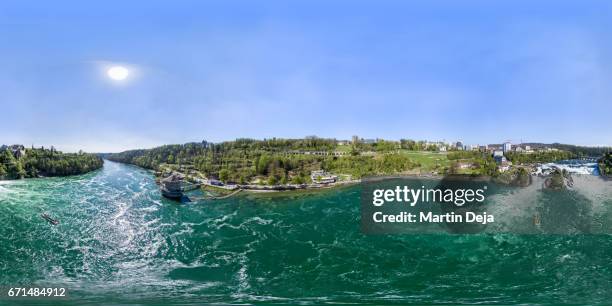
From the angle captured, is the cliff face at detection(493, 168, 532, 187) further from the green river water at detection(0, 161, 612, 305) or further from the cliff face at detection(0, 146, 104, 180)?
the cliff face at detection(0, 146, 104, 180)

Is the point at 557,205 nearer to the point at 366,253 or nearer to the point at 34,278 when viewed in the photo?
the point at 366,253

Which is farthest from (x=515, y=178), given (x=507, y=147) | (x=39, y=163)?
(x=39, y=163)

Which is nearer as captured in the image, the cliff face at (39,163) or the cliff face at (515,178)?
the cliff face at (39,163)

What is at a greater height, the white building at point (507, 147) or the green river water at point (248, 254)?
the white building at point (507, 147)

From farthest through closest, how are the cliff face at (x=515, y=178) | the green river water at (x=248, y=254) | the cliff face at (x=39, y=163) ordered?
the cliff face at (x=515, y=178)
the cliff face at (x=39, y=163)
the green river water at (x=248, y=254)

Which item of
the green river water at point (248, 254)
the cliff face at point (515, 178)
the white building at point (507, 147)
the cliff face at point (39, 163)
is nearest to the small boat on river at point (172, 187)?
the green river water at point (248, 254)

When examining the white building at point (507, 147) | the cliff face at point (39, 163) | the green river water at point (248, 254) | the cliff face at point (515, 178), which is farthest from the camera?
the white building at point (507, 147)

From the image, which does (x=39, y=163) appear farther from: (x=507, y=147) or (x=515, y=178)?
(x=515, y=178)

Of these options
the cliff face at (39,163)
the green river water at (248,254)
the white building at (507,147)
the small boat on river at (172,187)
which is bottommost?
the green river water at (248,254)

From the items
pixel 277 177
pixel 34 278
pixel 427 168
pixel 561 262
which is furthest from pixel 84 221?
pixel 561 262

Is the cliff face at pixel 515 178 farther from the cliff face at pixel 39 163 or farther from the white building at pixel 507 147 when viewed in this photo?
the cliff face at pixel 39 163
